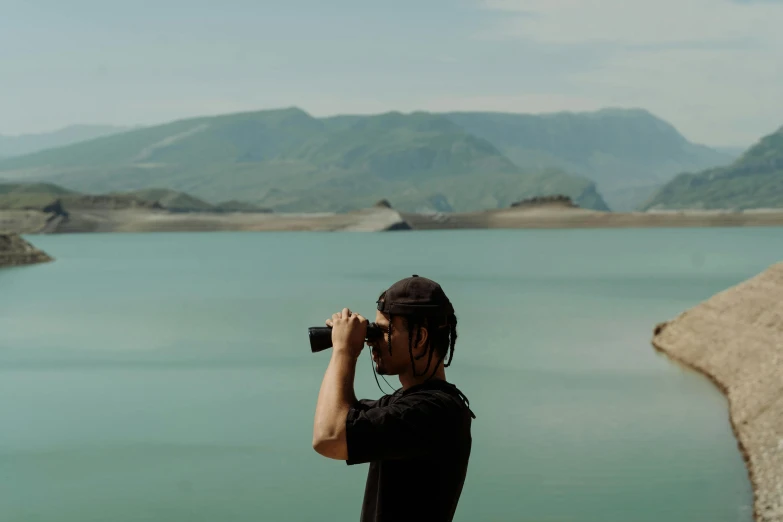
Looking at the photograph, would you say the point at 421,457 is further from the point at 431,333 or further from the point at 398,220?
the point at 398,220

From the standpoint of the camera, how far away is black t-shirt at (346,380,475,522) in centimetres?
245

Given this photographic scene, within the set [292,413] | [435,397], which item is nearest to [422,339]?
[435,397]

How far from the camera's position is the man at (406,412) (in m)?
2.40

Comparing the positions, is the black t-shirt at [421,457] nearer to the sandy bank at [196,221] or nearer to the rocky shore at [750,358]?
the rocky shore at [750,358]

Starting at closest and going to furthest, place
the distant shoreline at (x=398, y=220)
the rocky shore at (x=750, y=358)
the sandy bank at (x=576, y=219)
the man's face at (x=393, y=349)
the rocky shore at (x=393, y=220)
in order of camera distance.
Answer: the man's face at (x=393, y=349) < the rocky shore at (x=750, y=358) < the rocky shore at (x=393, y=220) < the distant shoreline at (x=398, y=220) < the sandy bank at (x=576, y=219)

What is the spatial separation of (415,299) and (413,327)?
68mm

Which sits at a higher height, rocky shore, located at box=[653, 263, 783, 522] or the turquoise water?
rocky shore, located at box=[653, 263, 783, 522]

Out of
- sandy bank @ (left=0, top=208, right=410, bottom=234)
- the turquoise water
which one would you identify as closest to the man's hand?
the turquoise water

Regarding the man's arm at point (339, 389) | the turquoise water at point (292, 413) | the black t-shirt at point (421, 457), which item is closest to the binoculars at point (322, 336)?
the man's arm at point (339, 389)

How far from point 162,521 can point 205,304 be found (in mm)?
29209

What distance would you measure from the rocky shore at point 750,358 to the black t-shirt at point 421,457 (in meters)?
7.15

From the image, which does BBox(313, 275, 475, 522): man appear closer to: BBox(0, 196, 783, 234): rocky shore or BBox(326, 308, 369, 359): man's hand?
BBox(326, 308, 369, 359): man's hand

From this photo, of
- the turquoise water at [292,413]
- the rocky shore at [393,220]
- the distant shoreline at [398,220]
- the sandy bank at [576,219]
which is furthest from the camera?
the sandy bank at [576,219]

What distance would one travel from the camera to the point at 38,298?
141ft
